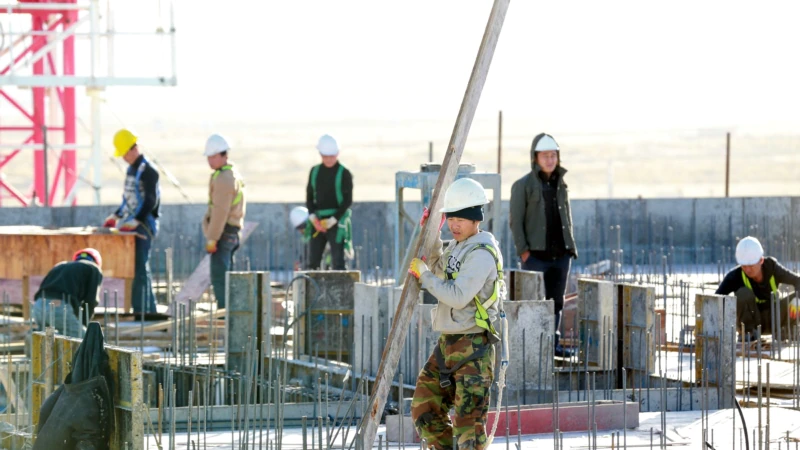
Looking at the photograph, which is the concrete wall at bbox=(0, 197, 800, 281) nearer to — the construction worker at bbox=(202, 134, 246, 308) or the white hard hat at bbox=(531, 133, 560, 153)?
the construction worker at bbox=(202, 134, 246, 308)

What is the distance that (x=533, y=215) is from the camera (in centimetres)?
1219

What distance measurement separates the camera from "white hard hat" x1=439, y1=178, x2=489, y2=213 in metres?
7.97

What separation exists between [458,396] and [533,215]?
4300 mm

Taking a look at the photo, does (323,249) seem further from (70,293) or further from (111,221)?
(70,293)

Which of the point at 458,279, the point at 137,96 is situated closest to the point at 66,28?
the point at 458,279

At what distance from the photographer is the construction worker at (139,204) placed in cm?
1434

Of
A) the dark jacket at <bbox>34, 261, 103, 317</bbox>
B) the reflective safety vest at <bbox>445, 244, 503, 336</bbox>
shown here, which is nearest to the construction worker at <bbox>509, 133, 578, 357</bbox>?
the dark jacket at <bbox>34, 261, 103, 317</bbox>

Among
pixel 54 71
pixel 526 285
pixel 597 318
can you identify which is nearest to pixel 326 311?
pixel 526 285

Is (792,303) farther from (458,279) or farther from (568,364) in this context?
(458,279)

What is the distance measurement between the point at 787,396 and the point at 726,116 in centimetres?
10740

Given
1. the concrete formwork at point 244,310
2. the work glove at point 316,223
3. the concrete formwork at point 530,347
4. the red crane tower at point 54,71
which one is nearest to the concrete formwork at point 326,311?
the concrete formwork at point 244,310

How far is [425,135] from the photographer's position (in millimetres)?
94500

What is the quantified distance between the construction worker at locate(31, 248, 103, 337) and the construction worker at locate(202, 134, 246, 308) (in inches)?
90.8

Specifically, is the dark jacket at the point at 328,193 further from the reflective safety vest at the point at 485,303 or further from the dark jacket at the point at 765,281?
the reflective safety vest at the point at 485,303
